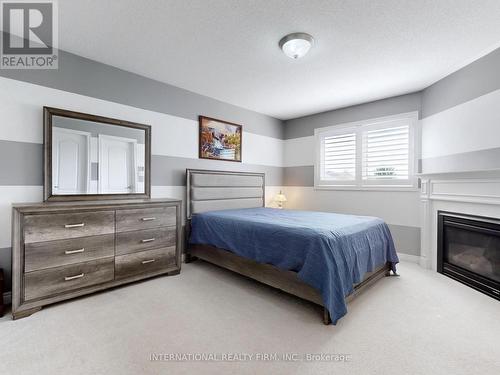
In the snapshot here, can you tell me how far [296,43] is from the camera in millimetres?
2316

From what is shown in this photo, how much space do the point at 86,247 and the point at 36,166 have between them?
3.20ft

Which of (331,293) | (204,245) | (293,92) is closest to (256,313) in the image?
(331,293)

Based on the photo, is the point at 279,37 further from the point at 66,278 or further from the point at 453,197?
the point at 66,278

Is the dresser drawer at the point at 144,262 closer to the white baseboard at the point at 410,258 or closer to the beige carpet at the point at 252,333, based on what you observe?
the beige carpet at the point at 252,333

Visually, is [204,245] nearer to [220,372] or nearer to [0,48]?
[220,372]

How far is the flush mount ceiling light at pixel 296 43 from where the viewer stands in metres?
2.27

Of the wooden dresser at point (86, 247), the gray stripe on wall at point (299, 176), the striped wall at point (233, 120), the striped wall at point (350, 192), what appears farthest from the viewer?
the gray stripe on wall at point (299, 176)

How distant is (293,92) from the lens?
A: 371 cm

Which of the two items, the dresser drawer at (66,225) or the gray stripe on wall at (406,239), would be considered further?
the gray stripe on wall at (406,239)

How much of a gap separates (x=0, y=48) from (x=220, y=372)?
3.35 m

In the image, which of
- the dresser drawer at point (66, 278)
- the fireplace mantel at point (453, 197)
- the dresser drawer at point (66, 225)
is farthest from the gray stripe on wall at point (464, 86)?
the dresser drawer at point (66, 278)

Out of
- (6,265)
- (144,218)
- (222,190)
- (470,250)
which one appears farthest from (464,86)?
(6,265)

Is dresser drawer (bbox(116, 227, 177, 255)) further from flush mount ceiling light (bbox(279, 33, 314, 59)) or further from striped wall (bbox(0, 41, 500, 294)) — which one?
flush mount ceiling light (bbox(279, 33, 314, 59))

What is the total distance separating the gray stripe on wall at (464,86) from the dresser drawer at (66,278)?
14.2 feet
